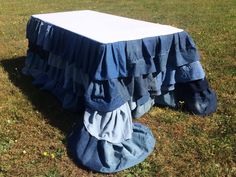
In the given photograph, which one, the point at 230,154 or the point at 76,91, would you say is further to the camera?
the point at 76,91

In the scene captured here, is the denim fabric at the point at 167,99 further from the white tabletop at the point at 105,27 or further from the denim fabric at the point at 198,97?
the white tabletop at the point at 105,27

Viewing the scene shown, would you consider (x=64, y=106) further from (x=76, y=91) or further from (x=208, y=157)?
(x=208, y=157)

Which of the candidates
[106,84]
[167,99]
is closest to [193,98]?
[167,99]

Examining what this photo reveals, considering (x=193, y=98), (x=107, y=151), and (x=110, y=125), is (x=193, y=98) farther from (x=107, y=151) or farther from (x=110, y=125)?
(x=107, y=151)

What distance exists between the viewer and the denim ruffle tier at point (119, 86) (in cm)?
404

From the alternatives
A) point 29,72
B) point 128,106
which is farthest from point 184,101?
point 29,72

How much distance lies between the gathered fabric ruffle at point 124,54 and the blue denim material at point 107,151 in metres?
0.68

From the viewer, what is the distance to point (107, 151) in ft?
12.8

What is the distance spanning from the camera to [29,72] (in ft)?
20.6

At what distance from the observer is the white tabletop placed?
4520 millimetres

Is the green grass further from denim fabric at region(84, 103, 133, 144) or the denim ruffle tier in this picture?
denim fabric at region(84, 103, 133, 144)

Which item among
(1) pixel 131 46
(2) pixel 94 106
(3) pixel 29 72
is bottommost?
(3) pixel 29 72

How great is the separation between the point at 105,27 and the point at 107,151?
1.90 metres

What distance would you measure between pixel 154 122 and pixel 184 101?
0.54 meters
